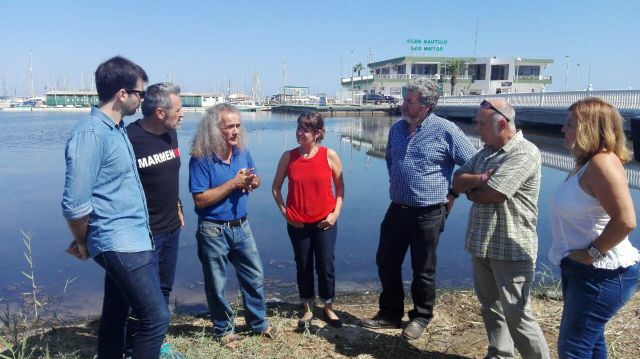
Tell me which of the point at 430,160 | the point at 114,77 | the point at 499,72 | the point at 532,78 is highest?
the point at 499,72

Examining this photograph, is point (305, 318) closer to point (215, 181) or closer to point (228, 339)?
point (228, 339)

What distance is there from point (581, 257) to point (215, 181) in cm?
243

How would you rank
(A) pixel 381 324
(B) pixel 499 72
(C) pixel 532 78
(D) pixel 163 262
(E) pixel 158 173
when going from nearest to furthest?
(E) pixel 158 173, (D) pixel 163 262, (A) pixel 381 324, (C) pixel 532 78, (B) pixel 499 72

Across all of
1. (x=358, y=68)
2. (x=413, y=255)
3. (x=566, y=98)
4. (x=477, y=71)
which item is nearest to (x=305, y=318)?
(x=413, y=255)

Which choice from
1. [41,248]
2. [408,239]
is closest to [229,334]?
[408,239]

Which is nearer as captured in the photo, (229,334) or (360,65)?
(229,334)

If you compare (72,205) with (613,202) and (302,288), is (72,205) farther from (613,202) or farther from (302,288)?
(613,202)

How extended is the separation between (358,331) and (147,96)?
2.45 metres

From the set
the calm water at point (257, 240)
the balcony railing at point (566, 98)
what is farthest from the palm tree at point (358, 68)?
the calm water at point (257, 240)

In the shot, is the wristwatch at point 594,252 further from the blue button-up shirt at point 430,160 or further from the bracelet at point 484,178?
the blue button-up shirt at point 430,160

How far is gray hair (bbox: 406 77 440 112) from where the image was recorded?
3.86 meters

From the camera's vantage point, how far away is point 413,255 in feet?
13.2

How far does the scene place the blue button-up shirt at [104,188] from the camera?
2.48 metres

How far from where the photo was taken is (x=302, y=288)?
169 inches
